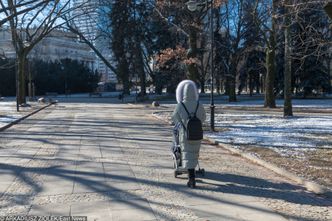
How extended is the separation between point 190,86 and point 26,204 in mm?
3305

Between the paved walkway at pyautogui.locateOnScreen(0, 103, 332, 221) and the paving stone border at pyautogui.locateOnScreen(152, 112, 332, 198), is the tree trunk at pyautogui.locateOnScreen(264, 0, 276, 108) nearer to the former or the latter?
the paving stone border at pyautogui.locateOnScreen(152, 112, 332, 198)

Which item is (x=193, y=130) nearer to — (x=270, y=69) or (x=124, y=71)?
(x=270, y=69)

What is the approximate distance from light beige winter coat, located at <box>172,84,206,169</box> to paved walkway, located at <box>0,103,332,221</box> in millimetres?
500

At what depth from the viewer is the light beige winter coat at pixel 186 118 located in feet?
24.9

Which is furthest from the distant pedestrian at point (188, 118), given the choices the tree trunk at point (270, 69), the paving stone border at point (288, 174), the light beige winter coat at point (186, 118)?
the tree trunk at point (270, 69)

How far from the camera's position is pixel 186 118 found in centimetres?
765

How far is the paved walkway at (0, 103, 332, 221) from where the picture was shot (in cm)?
609

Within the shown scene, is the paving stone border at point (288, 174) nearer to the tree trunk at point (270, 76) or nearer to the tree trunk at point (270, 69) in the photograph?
the tree trunk at point (270, 69)

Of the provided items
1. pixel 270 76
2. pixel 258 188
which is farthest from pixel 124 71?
pixel 258 188

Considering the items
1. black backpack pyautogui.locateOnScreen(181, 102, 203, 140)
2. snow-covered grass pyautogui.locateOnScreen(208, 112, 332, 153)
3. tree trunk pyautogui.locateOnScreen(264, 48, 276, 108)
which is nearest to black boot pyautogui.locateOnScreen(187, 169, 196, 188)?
black backpack pyautogui.locateOnScreen(181, 102, 203, 140)

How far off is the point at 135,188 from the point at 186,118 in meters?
1.47

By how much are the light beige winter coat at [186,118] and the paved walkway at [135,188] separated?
50 centimetres

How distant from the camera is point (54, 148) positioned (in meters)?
12.4

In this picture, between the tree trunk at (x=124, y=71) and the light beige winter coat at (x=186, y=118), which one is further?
the tree trunk at (x=124, y=71)
